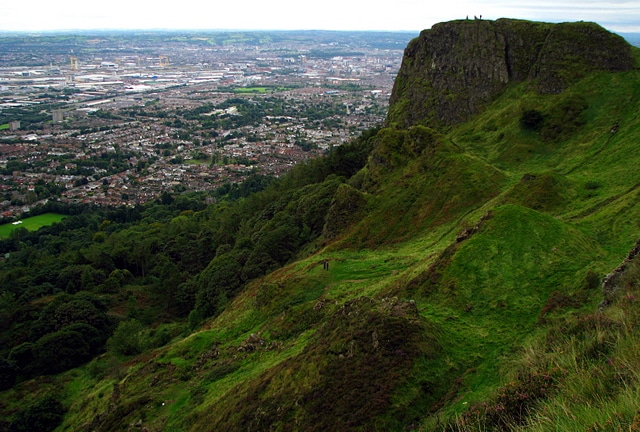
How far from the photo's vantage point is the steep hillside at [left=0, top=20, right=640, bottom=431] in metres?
9.19

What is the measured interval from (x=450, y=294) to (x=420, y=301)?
0.98 meters

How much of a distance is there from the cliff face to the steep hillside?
249 millimetres

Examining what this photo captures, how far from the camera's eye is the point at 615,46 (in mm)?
40312

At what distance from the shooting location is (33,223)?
72562mm

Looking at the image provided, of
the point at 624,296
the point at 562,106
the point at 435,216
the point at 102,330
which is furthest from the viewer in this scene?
the point at 562,106

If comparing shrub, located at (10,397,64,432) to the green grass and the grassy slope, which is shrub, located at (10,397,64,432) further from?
the green grass

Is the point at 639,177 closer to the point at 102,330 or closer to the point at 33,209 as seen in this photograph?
the point at 102,330

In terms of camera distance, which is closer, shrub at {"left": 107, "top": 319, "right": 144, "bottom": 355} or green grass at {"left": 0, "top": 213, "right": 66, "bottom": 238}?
shrub at {"left": 107, "top": 319, "right": 144, "bottom": 355}

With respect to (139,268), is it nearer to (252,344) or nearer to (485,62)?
(252,344)

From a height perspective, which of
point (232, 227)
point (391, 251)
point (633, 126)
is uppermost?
point (633, 126)

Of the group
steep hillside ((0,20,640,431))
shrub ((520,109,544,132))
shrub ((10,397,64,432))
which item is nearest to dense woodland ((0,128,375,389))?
steep hillside ((0,20,640,431))

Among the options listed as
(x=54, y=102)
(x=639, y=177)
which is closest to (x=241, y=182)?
(x=639, y=177)

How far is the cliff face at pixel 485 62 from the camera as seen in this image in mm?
41125

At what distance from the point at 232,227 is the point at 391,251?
30.0 metres
